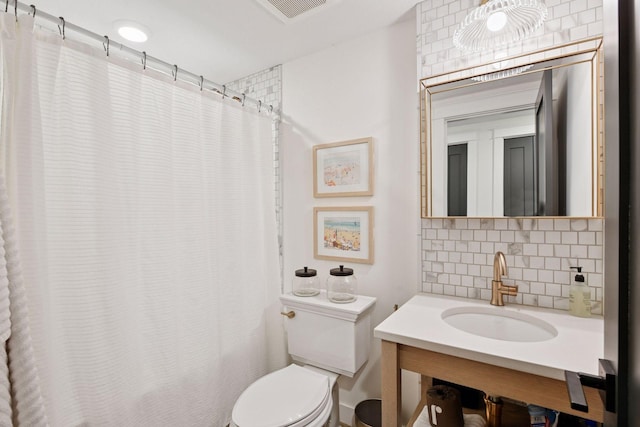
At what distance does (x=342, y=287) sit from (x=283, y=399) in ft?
2.05

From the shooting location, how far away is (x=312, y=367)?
1.71m

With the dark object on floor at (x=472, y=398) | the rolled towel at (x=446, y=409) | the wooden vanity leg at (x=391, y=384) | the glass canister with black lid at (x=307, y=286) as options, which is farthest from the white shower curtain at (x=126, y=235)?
Answer: the dark object on floor at (x=472, y=398)

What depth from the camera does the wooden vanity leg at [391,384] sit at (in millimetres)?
1113

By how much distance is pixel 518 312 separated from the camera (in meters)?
1.25

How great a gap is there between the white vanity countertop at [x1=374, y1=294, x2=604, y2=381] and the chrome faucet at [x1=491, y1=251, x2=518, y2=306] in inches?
1.7

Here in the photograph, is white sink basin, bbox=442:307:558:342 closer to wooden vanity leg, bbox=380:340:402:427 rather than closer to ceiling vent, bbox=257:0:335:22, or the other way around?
wooden vanity leg, bbox=380:340:402:427

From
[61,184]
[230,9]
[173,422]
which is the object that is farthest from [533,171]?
[173,422]

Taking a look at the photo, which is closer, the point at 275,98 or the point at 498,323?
the point at 498,323

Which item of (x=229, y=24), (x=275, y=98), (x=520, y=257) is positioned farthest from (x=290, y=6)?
(x=520, y=257)

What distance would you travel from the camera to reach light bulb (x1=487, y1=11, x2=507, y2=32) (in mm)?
1196

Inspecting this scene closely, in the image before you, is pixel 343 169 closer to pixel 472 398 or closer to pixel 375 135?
pixel 375 135

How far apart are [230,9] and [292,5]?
0.31m

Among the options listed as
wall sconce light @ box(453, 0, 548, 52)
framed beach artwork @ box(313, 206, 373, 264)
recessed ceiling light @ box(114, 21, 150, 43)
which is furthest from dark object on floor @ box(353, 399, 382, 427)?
recessed ceiling light @ box(114, 21, 150, 43)

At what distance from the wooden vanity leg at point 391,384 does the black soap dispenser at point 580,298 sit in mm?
741
